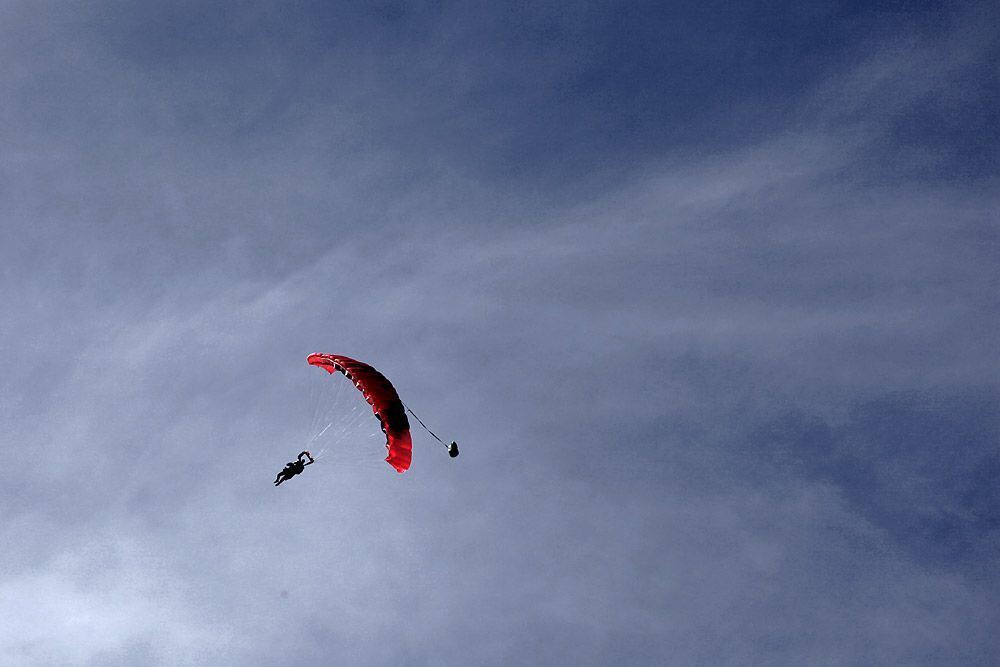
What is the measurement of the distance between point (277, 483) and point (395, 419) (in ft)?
22.4

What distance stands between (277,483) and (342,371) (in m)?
6.73

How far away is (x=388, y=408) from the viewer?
44594mm

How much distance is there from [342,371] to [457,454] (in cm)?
801

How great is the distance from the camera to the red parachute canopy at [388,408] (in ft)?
146

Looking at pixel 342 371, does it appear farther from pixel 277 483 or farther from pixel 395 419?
pixel 277 483

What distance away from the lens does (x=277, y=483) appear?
4316 cm

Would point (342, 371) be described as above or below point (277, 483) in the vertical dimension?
above

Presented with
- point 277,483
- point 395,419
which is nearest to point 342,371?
point 395,419

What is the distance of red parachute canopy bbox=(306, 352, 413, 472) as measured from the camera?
4441cm

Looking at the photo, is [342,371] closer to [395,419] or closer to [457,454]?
[395,419]

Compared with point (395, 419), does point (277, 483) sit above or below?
below

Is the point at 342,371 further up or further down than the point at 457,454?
further up

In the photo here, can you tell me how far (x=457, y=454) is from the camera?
42656 millimetres
